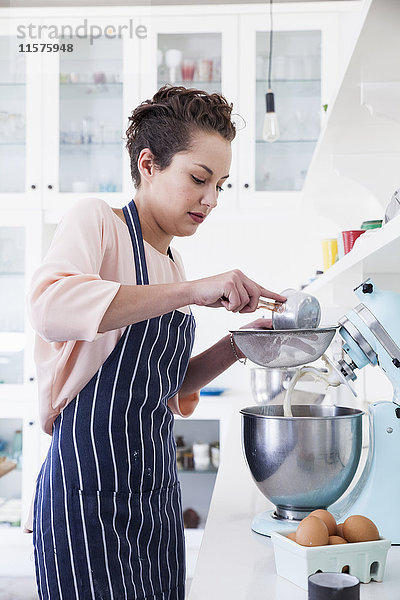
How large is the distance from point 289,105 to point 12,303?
1.75 meters

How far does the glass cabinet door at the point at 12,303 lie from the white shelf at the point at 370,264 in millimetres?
1564

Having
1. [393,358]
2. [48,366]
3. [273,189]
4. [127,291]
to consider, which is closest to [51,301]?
[127,291]

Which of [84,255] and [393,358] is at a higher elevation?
[84,255]

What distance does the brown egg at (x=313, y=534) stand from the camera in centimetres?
83

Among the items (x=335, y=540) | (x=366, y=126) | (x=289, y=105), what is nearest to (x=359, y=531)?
(x=335, y=540)

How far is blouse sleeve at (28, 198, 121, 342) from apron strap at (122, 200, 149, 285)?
0.50 ft

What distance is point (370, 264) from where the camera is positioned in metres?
1.45

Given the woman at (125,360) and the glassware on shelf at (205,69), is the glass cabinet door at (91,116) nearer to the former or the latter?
the glassware on shelf at (205,69)

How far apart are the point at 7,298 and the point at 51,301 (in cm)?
242

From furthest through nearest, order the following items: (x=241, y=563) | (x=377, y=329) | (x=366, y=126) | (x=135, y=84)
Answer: (x=135, y=84) → (x=366, y=126) → (x=377, y=329) → (x=241, y=563)

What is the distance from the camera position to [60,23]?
3180mm

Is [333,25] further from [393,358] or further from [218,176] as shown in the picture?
[393,358]

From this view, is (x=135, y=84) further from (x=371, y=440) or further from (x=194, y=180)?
(x=371, y=440)

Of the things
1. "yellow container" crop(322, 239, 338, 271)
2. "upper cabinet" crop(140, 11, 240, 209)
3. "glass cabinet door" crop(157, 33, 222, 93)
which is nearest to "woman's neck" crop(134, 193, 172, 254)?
"yellow container" crop(322, 239, 338, 271)
